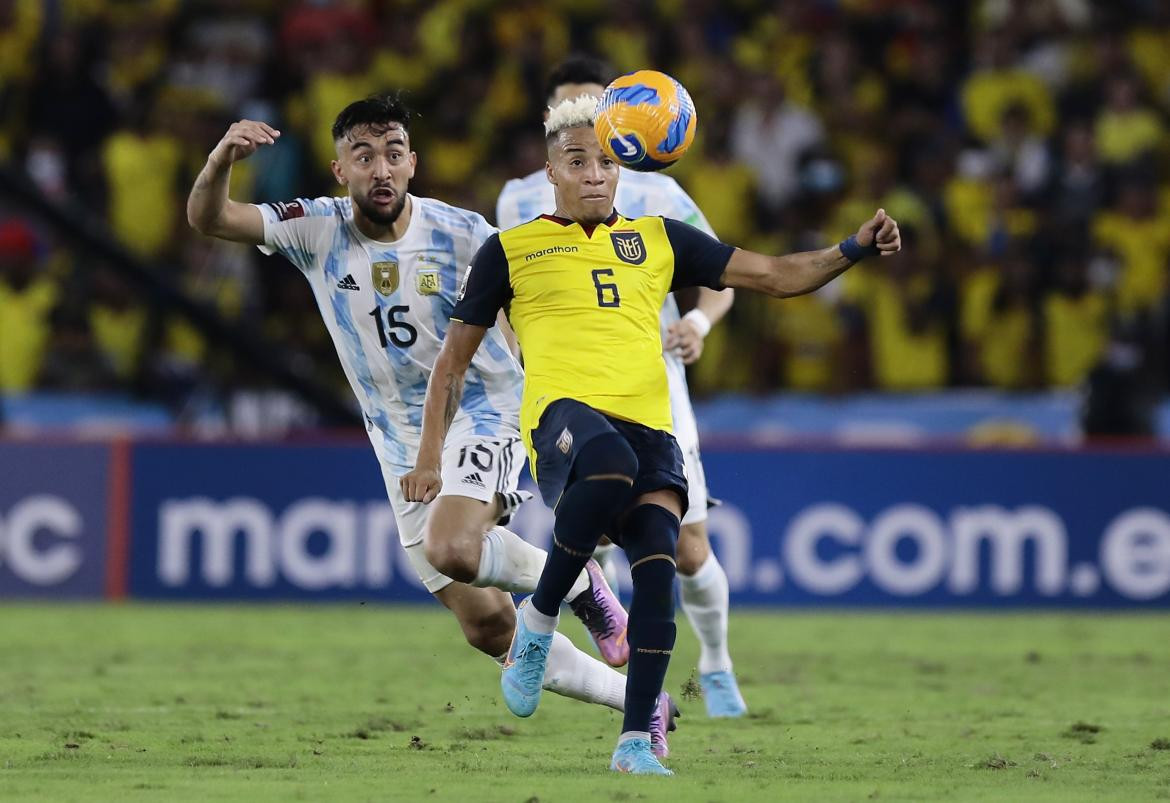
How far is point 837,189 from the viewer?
16.0 m

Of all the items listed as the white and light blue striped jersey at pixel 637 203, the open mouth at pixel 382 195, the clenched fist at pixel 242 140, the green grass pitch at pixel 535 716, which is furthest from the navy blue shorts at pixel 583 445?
the white and light blue striped jersey at pixel 637 203

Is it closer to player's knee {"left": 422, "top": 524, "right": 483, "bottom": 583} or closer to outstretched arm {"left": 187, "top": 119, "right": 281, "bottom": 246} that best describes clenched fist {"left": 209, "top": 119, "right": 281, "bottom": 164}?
outstretched arm {"left": 187, "top": 119, "right": 281, "bottom": 246}

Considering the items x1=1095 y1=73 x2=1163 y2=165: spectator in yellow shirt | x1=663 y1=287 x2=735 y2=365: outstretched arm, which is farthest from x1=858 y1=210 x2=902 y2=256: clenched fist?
x1=1095 y1=73 x2=1163 y2=165: spectator in yellow shirt

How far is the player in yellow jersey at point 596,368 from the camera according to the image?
6.57 m

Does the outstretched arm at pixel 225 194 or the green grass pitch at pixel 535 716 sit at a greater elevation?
the outstretched arm at pixel 225 194

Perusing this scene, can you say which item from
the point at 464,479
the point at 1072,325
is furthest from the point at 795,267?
the point at 1072,325

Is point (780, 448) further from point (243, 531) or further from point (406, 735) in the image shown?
point (406, 735)

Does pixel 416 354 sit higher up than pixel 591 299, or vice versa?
pixel 591 299

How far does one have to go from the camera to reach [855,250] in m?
6.77

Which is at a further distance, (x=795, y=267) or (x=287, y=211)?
(x=287, y=211)

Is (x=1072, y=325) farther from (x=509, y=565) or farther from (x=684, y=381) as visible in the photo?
(x=509, y=565)

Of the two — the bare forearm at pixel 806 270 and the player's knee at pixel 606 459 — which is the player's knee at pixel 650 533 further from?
the bare forearm at pixel 806 270

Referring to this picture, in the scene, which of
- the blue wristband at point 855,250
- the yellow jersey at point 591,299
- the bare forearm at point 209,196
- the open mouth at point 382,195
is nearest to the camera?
the blue wristband at point 855,250

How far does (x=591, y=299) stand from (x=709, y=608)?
7.77 feet
